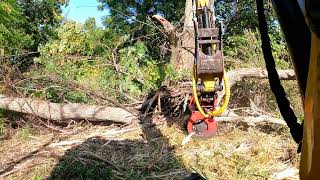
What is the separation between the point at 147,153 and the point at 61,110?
190cm

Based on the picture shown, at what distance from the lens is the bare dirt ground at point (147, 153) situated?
550cm

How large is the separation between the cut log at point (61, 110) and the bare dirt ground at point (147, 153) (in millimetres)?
186

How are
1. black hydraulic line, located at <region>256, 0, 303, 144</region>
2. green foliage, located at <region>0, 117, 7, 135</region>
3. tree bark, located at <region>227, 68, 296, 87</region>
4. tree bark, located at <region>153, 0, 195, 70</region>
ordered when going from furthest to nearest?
tree bark, located at <region>153, 0, 195, 70</region>, tree bark, located at <region>227, 68, 296, 87</region>, green foliage, located at <region>0, 117, 7, 135</region>, black hydraulic line, located at <region>256, 0, 303, 144</region>

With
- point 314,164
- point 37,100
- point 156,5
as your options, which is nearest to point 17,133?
point 37,100

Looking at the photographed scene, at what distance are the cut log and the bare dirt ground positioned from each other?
0.61ft

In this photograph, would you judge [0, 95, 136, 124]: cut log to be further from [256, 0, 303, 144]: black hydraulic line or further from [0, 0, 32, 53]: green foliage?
[256, 0, 303, 144]: black hydraulic line

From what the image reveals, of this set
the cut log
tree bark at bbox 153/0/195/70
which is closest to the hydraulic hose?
the cut log

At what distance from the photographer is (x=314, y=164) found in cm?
101

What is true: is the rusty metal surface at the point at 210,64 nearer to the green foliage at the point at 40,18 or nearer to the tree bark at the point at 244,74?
the tree bark at the point at 244,74

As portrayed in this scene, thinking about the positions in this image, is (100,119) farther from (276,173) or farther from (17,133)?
(276,173)

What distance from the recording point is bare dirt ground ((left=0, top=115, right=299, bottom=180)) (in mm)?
5496

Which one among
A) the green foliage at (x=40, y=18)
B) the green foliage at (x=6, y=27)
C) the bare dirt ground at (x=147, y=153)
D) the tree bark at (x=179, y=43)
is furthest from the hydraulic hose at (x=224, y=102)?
the green foliage at (x=40, y=18)

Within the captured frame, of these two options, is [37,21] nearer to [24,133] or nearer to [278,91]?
[24,133]

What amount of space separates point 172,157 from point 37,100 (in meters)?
2.67
